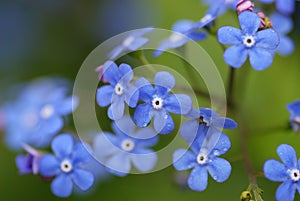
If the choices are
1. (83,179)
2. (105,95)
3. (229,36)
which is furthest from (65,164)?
(229,36)

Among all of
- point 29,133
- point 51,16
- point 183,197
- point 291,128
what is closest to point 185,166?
point 291,128

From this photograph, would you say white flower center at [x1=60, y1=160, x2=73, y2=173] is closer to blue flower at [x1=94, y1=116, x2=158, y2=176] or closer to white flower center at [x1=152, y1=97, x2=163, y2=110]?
blue flower at [x1=94, y1=116, x2=158, y2=176]

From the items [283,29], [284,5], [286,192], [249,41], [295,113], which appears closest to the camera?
[286,192]

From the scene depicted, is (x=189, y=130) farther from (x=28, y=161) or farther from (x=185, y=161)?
(x=28, y=161)

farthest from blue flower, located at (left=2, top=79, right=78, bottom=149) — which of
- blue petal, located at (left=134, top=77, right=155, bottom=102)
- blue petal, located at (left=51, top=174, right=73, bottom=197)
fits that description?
blue petal, located at (left=134, top=77, right=155, bottom=102)

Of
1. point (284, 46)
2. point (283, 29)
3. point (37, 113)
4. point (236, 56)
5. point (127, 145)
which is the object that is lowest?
point (127, 145)

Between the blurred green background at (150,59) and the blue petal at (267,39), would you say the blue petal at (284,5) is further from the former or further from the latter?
the blue petal at (267,39)
